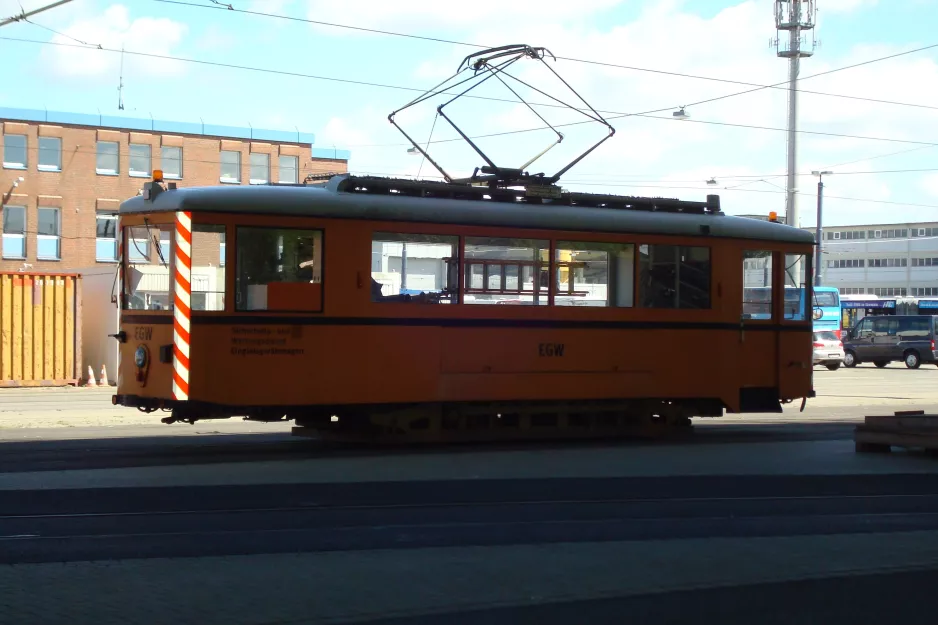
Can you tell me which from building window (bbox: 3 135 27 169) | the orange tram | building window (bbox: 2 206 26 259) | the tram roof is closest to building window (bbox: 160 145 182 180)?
building window (bbox: 3 135 27 169)

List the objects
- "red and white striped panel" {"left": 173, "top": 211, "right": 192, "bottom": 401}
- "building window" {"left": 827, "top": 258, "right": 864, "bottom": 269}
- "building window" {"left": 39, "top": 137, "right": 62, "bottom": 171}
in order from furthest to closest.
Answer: "building window" {"left": 827, "top": 258, "right": 864, "bottom": 269}
"building window" {"left": 39, "top": 137, "right": 62, "bottom": 171}
"red and white striped panel" {"left": 173, "top": 211, "right": 192, "bottom": 401}

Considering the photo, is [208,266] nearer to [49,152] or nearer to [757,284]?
[757,284]

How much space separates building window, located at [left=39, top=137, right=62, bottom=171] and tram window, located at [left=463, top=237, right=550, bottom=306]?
3961 cm

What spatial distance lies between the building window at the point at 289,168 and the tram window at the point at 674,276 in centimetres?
4006

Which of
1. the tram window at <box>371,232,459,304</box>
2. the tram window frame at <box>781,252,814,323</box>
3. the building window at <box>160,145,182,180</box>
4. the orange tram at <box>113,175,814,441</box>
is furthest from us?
the building window at <box>160,145,182,180</box>

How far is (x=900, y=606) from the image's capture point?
620 centimetres

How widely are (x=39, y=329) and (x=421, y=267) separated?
15861 millimetres

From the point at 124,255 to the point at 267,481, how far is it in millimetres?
3826

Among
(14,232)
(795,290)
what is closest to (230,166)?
(14,232)

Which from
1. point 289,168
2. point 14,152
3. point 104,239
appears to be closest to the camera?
point 14,152

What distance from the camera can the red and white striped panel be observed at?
11.9m

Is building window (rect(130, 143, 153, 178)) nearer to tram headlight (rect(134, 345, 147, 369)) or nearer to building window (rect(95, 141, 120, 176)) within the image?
building window (rect(95, 141, 120, 176))

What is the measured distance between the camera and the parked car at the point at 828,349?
40.8m

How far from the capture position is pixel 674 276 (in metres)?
14.7
